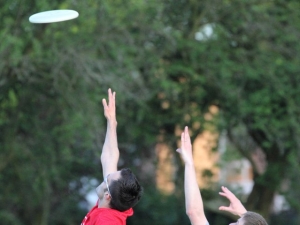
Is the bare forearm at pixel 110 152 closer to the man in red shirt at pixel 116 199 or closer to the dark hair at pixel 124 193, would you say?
the man in red shirt at pixel 116 199

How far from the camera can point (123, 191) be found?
4.30 metres

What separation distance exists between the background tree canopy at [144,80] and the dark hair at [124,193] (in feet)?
16.4

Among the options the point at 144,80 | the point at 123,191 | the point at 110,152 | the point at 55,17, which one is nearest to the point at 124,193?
the point at 123,191

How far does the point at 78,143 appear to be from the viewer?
39.4ft

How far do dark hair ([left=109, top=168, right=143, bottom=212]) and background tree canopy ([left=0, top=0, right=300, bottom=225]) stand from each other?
4.98m

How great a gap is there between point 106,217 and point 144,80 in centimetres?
692

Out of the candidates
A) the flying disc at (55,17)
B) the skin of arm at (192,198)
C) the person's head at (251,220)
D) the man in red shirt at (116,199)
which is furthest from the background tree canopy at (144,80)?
the person's head at (251,220)

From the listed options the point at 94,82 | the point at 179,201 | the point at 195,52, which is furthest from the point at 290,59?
the point at 179,201

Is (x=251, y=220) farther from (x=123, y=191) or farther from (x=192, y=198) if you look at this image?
(x=123, y=191)

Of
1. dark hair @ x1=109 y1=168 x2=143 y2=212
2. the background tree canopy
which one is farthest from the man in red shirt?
the background tree canopy

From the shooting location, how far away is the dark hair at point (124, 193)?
170 inches

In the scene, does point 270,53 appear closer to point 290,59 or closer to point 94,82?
point 290,59

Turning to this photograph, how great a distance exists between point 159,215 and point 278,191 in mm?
2858

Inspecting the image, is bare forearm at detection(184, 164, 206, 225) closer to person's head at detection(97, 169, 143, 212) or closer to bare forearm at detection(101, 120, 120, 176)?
person's head at detection(97, 169, 143, 212)
